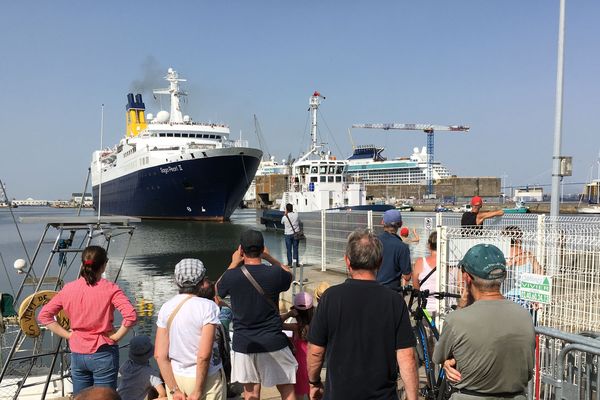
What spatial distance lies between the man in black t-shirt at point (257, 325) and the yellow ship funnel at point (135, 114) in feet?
220

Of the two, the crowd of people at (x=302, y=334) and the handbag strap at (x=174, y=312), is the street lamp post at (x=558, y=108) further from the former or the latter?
the handbag strap at (x=174, y=312)

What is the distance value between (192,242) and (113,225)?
23.9 metres

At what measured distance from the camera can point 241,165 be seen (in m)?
43.5

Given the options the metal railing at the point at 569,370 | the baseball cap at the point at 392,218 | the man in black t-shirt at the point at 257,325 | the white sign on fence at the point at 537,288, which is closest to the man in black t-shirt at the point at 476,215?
the baseball cap at the point at 392,218

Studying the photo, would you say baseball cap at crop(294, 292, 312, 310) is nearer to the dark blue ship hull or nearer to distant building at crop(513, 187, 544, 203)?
the dark blue ship hull

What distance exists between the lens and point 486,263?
8.07 ft

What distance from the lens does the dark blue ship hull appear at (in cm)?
4306

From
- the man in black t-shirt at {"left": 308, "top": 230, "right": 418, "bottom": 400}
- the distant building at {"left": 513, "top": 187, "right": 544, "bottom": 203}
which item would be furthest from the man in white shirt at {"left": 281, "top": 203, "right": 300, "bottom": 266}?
the distant building at {"left": 513, "top": 187, "right": 544, "bottom": 203}

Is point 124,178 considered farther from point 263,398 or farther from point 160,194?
point 263,398

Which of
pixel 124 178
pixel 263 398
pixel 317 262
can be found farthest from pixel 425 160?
pixel 263 398

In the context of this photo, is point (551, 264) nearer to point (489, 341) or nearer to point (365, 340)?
point (489, 341)

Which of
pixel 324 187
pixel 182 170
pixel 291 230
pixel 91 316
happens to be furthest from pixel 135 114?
pixel 91 316

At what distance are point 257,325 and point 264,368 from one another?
34 cm

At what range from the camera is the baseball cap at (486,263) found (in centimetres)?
246
